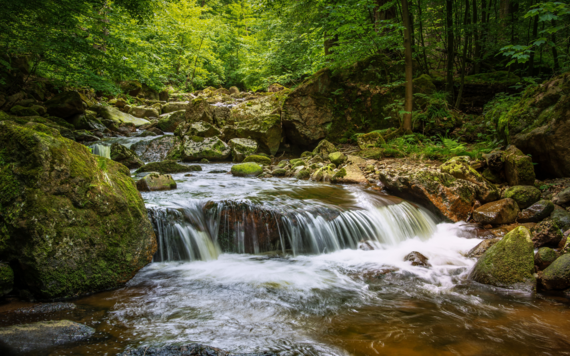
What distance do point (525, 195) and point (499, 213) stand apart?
25.5 inches

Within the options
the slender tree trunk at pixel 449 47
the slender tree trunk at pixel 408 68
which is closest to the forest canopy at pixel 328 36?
the slender tree trunk at pixel 449 47

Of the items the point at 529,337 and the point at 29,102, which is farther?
the point at 29,102

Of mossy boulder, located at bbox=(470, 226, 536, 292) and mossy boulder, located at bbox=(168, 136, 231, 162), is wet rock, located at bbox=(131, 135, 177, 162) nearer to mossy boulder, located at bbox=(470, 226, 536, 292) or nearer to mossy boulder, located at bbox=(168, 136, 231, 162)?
mossy boulder, located at bbox=(168, 136, 231, 162)

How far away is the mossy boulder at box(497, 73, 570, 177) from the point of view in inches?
228

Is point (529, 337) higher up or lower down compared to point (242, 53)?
lower down

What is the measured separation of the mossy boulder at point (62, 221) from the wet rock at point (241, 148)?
7.90 metres

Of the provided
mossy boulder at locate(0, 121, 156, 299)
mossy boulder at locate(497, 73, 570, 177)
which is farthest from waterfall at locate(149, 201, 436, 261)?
mossy boulder at locate(497, 73, 570, 177)

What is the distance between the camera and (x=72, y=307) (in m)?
2.95

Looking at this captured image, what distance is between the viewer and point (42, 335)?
2.31 metres

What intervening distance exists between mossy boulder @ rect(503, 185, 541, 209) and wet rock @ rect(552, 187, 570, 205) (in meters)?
0.25

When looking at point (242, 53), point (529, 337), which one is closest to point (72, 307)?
point (529, 337)

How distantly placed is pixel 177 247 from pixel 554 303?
16.2 feet

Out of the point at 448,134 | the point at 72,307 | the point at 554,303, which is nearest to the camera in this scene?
the point at 72,307

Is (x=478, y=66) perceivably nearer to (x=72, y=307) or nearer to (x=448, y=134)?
(x=448, y=134)
